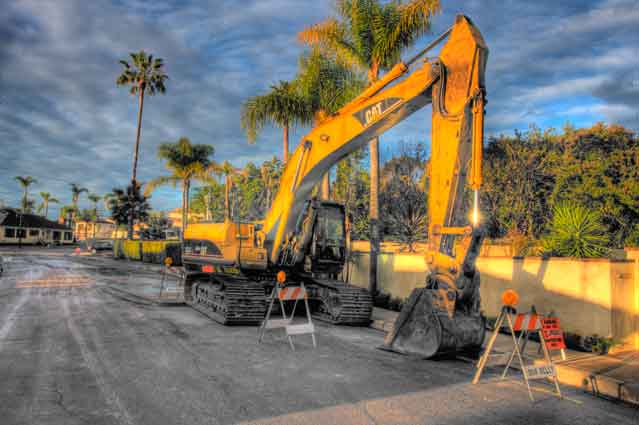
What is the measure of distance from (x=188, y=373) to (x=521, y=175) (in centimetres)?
1438

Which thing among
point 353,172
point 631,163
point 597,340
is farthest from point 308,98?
point 597,340

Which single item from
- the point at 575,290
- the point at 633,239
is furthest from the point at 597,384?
the point at 633,239

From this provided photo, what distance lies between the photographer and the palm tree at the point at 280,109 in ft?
64.9

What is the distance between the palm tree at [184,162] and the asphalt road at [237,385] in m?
30.6

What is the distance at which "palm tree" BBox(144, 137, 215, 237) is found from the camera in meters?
38.7

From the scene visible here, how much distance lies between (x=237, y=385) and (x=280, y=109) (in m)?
15.7

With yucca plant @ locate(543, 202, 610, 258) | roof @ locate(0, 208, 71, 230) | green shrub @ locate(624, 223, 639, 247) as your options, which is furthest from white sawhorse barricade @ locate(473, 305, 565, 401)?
roof @ locate(0, 208, 71, 230)

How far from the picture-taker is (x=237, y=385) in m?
5.81

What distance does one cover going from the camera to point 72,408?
490cm

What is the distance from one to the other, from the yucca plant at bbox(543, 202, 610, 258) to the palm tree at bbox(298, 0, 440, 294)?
5.28 meters

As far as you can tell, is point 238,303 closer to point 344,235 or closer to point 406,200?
point 344,235

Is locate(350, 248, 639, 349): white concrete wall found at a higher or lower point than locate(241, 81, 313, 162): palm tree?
lower

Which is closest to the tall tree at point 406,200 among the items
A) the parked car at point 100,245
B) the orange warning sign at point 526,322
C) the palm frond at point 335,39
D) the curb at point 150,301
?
the palm frond at point 335,39

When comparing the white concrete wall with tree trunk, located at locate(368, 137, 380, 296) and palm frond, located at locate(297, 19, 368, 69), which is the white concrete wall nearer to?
tree trunk, located at locate(368, 137, 380, 296)
